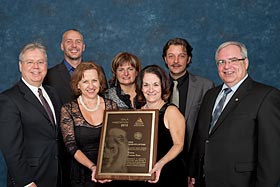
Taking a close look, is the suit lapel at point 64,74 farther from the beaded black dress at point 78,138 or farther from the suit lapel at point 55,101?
the beaded black dress at point 78,138

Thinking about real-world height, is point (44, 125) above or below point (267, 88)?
below

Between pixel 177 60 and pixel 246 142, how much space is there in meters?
1.46

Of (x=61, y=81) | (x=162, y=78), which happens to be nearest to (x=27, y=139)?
(x=162, y=78)

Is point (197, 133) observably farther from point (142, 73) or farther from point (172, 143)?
point (142, 73)

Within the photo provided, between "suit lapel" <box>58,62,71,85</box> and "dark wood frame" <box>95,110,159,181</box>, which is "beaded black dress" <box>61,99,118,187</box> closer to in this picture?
"dark wood frame" <box>95,110,159,181</box>

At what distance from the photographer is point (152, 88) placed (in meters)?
3.46

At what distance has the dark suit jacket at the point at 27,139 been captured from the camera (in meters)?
3.31

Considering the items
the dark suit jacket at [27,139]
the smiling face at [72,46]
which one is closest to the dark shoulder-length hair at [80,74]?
the dark suit jacket at [27,139]

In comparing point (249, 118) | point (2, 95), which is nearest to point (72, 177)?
point (2, 95)

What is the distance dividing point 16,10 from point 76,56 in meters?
1.62

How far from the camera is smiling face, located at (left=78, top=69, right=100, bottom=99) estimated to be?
3.63 meters

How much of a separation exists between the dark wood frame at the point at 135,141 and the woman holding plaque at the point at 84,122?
16 cm

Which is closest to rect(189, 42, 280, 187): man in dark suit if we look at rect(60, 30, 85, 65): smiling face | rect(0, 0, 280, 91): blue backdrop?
rect(60, 30, 85, 65): smiling face

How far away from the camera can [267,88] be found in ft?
10.6
